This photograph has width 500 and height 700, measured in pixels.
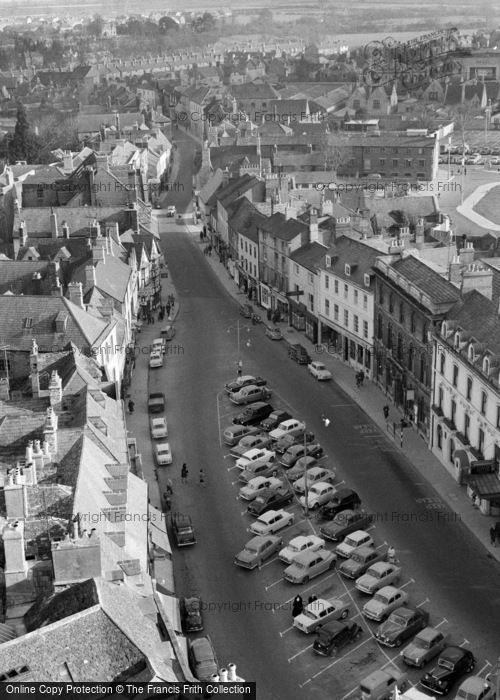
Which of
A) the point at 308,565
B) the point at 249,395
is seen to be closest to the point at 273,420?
the point at 249,395

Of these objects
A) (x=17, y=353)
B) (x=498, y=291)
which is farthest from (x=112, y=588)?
(x=498, y=291)

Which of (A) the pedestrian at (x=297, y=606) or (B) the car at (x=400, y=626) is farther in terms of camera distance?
(A) the pedestrian at (x=297, y=606)

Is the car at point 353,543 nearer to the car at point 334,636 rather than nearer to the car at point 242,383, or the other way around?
the car at point 334,636

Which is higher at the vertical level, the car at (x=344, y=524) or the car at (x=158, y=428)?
the car at (x=344, y=524)

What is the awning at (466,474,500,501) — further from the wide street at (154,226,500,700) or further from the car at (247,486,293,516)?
the car at (247,486,293,516)

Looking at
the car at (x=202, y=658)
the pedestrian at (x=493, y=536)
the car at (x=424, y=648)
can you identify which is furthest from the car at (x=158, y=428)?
the car at (x=424, y=648)

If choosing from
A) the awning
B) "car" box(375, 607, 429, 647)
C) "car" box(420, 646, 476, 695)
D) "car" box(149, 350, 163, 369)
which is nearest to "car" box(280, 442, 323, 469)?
the awning

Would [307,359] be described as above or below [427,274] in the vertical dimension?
below

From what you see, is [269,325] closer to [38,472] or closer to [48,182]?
[48,182]
